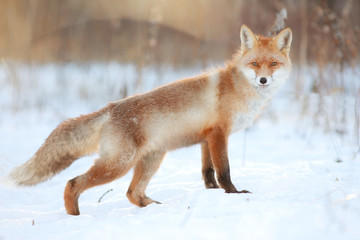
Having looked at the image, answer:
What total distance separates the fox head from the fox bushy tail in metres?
1.42

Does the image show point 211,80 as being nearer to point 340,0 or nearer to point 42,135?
point 42,135

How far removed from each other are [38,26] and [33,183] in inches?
335

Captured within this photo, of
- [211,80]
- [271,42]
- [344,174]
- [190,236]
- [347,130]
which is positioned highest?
[271,42]

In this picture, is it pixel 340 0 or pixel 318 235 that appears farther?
pixel 340 0

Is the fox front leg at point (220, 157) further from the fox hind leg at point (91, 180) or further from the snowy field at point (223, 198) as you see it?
the fox hind leg at point (91, 180)

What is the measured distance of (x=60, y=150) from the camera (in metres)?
3.10

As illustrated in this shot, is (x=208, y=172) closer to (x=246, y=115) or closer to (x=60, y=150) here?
(x=246, y=115)

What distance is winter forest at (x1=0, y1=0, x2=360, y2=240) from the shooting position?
7.23 feet

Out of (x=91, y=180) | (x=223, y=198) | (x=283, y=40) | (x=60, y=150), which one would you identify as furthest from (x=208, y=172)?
(x=283, y=40)

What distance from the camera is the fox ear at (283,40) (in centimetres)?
352

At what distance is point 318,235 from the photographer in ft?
6.03

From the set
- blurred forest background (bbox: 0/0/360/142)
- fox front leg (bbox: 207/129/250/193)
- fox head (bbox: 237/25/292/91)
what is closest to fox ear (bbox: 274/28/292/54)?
fox head (bbox: 237/25/292/91)

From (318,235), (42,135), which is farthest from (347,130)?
(42,135)

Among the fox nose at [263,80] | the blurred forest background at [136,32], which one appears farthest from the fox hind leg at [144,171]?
the blurred forest background at [136,32]
